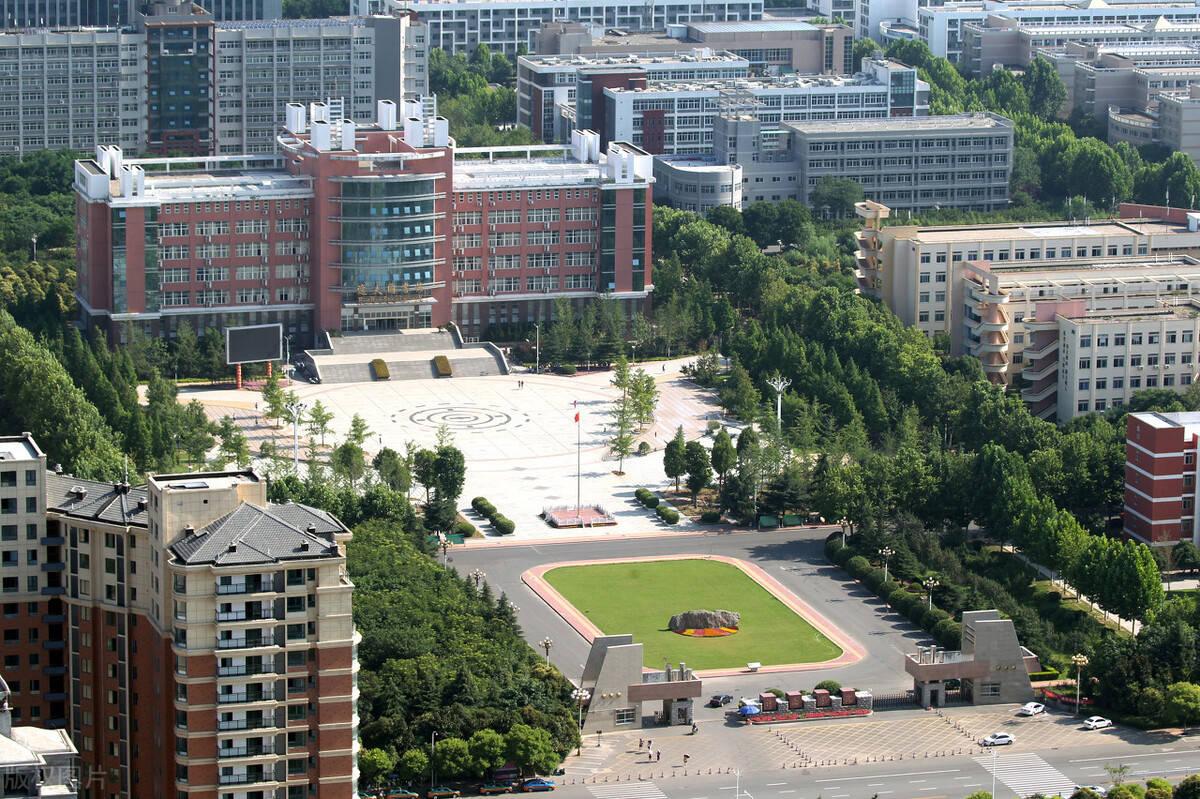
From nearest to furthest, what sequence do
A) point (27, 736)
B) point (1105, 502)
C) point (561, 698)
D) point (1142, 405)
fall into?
point (27, 736), point (561, 698), point (1105, 502), point (1142, 405)

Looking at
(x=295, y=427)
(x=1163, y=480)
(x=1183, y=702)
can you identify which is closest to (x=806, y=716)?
(x=1183, y=702)

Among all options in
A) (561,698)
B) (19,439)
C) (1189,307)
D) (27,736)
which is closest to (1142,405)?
(1189,307)

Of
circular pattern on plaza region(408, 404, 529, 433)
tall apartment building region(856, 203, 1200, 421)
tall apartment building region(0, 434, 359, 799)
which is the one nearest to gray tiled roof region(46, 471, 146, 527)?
tall apartment building region(0, 434, 359, 799)

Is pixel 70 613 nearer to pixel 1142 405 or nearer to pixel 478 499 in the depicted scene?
pixel 478 499

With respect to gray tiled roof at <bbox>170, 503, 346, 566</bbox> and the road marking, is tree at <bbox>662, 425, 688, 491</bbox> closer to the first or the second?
the road marking

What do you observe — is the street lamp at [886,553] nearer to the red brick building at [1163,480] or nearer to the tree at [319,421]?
the red brick building at [1163,480]
